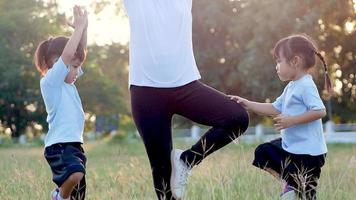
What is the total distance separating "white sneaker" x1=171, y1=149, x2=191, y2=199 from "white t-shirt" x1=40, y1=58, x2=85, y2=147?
649mm

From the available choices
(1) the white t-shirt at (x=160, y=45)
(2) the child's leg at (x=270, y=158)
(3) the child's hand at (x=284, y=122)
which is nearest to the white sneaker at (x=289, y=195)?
(2) the child's leg at (x=270, y=158)

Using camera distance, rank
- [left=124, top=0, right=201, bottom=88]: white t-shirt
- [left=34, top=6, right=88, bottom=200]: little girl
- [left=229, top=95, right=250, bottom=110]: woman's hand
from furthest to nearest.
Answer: [left=229, top=95, right=250, bottom=110]: woman's hand → [left=34, top=6, right=88, bottom=200]: little girl → [left=124, top=0, right=201, bottom=88]: white t-shirt

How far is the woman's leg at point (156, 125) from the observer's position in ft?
16.5

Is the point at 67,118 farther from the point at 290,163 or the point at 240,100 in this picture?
the point at 290,163

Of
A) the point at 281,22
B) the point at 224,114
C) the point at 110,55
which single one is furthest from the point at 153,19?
the point at 110,55

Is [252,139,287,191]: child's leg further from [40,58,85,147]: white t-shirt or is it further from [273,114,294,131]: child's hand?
[40,58,85,147]: white t-shirt

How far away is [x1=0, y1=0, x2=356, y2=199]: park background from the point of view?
7.09 meters

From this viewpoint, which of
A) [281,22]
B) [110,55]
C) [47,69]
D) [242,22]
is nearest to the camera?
[47,69]

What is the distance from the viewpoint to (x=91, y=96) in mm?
43094

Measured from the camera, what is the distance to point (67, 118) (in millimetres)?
5227

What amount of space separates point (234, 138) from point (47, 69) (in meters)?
1.37

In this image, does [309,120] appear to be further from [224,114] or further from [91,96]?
[91,96]

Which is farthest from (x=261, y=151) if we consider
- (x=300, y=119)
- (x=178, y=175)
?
(x=178, y=175)

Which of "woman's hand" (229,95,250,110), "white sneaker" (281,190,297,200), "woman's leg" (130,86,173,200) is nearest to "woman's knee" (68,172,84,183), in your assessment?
"woman's leg" (130,86,173,200)
